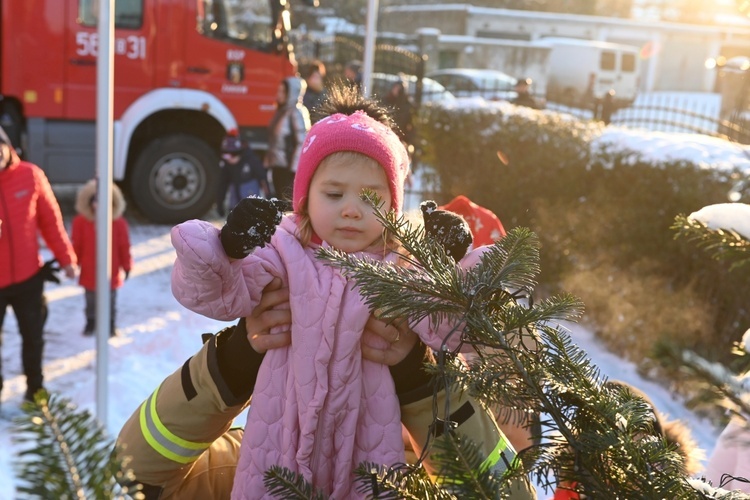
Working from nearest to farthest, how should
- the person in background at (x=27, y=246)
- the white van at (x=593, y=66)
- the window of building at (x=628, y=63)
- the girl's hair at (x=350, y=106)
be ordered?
the girl's hair at (x=350, y=106) < the person in background at (x=27, y=246) < the white van at (x=593, y=66) < the window of building at (x=628, y=63)

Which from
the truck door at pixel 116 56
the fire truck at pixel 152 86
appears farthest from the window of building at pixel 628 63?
the truck door at pixel 116 56

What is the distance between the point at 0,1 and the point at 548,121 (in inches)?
216

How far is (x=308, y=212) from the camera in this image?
1.63 metres

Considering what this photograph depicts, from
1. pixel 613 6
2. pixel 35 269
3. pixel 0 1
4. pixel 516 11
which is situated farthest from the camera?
pixel 613 6

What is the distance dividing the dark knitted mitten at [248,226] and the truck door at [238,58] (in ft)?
26.7

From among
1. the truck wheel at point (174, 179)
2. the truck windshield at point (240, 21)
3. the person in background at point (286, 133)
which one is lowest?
the truck wheel at point (174, 179)

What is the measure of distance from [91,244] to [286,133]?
8.69ft

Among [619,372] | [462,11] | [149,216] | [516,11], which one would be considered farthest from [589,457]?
[516,11]

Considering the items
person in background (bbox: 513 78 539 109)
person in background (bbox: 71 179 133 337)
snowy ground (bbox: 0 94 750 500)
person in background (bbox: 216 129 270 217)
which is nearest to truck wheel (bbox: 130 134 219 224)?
person in background (bbox: 216 129 270 217)

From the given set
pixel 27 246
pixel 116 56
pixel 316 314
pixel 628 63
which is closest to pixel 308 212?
pixel 316 314

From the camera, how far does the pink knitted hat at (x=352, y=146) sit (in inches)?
61.7

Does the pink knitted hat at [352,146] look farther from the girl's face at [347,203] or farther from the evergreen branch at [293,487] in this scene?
the evergreen branch at [293,487]

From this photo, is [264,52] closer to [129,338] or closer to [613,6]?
[129,338]

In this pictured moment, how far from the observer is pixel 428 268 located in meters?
0.85
